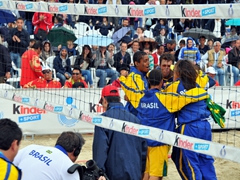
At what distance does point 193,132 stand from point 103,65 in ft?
18.7

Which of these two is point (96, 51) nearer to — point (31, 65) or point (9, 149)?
point (31, 65)

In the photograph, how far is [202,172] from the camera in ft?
23.9

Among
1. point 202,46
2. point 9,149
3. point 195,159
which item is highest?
point 202,46

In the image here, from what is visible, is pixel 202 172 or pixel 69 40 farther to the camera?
pixel 69 40

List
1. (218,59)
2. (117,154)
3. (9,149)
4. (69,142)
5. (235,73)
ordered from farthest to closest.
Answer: (218,59)
(235,73)
(117,154)
(69,142)
(9,149)

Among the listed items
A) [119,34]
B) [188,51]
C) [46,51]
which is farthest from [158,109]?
[119,34]

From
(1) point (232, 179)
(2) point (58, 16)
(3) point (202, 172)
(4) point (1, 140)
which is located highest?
(2) point (58, 16)

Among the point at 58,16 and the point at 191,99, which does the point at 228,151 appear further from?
the point at 58,16

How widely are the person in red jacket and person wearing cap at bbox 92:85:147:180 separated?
4.75 meters

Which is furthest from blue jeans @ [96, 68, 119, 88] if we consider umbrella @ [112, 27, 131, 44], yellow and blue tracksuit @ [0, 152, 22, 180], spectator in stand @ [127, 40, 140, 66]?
yellow and blue tracksuit @ [0, 152, 22, 180]

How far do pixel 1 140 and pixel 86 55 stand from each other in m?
8.19

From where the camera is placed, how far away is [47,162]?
5.05m

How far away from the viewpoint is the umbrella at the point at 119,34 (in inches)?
550

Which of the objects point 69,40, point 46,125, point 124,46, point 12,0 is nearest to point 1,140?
point 12,0
